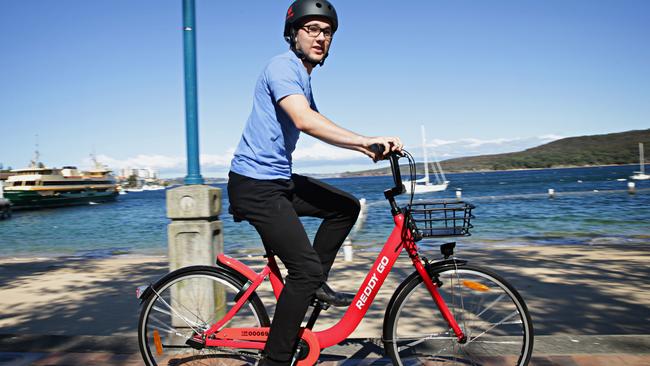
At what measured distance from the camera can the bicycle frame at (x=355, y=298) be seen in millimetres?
2834

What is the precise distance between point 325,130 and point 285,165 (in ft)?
1.07

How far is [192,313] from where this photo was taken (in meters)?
3.35

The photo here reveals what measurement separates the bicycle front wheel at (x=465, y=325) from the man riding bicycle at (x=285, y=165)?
45cm

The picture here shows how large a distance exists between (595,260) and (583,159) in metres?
181

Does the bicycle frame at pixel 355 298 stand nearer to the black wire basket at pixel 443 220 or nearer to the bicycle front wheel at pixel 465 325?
the bicycle front wheel at pixel 465 325

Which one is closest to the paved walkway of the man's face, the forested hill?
the man's face

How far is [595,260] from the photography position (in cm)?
813

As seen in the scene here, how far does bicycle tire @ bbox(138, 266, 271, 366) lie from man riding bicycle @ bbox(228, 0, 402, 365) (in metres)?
0.27

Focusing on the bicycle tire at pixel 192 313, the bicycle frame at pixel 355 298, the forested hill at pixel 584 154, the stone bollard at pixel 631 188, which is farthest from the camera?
the forested hill at pixel 584 154

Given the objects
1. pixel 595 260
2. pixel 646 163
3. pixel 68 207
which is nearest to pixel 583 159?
pixel 646 163

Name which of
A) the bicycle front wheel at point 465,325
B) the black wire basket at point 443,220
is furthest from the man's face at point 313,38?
the bicycle front wheel at point 465,325

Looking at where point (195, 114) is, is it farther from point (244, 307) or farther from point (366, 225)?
point (366, 225)

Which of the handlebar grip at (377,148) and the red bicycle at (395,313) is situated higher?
the handlebar grip at (377,148)

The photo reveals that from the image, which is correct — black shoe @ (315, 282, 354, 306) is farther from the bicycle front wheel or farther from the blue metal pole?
the blue metal pole
